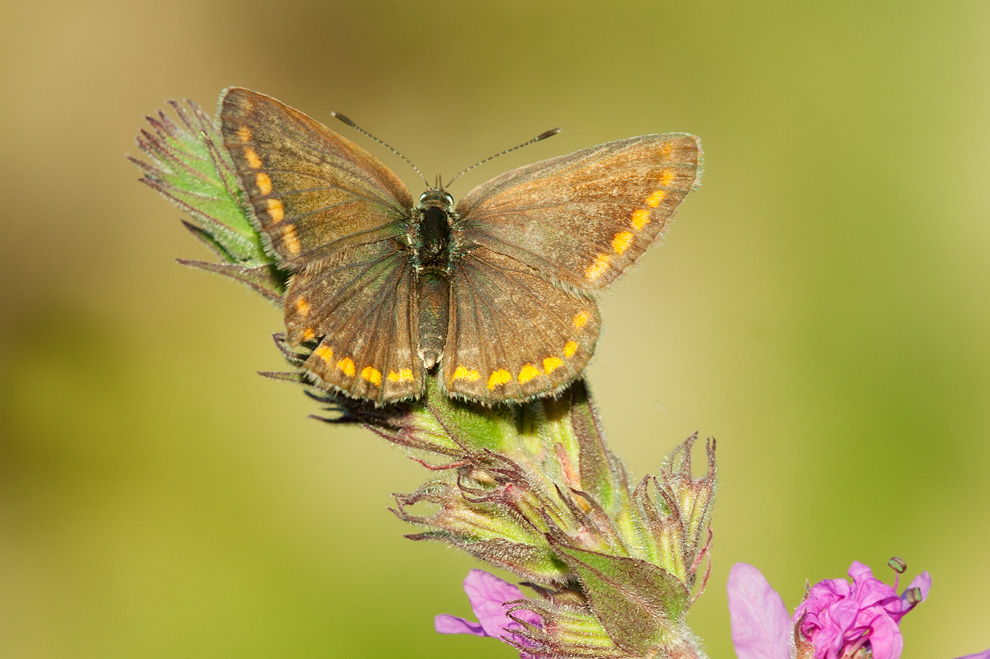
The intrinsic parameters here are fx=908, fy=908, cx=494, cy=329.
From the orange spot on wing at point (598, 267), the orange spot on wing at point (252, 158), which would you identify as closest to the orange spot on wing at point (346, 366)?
the orange spot on wing at point (252, 158)

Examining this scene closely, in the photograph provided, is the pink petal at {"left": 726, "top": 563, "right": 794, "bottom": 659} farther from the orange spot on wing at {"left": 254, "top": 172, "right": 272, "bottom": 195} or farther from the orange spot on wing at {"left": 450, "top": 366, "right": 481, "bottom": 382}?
the orange spot on wing at {"left": 254, "top": 172, "right": 272, "bottom": 195}

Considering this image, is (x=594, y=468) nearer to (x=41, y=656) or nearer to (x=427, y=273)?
(x=427, y=273)

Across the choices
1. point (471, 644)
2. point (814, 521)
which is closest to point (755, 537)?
point (814, 521)

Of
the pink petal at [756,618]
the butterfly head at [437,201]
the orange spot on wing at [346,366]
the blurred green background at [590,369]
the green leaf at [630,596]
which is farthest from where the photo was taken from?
the blurred green background at [590,369]

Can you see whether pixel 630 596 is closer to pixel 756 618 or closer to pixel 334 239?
pixel 756 618

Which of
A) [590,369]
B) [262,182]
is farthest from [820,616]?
[590,369]

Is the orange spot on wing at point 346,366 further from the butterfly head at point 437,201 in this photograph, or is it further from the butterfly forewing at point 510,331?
the butterfly head at point 437,201

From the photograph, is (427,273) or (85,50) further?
(85,50)

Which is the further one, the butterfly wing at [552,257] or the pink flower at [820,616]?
the butterfly wing at [552,257]
